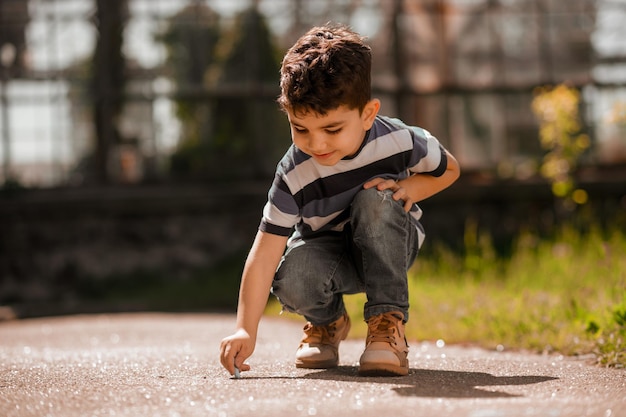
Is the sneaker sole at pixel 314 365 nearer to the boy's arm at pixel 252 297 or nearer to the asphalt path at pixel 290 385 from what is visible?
the asphalt path at pixel 290 385

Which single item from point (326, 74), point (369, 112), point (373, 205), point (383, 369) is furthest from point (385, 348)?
point (326, 74)

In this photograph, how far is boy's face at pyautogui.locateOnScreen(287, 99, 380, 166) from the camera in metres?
2.70

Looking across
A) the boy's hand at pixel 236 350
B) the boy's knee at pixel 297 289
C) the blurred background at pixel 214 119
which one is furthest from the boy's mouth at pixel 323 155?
the blurred background at pixel 214 119

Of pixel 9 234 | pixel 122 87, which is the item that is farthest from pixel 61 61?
pixel 9 234

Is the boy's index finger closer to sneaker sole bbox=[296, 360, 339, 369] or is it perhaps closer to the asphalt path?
the asphalt path

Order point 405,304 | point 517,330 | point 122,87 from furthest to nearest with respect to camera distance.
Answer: point 122,87 → point 517,330 → point 405,304

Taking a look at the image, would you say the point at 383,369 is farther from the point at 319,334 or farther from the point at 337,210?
the point at 337,210

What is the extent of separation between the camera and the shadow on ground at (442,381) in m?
2.37

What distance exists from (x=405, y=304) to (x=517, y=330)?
126 centimetres

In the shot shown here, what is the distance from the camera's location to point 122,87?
8906 millimetres

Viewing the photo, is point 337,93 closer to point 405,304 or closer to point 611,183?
point 405,304

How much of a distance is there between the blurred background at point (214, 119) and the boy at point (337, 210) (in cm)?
555

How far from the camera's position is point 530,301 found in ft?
15.0

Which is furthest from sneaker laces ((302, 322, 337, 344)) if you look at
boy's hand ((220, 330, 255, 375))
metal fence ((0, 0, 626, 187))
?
metal fence ((0, 0, 626, 187))
